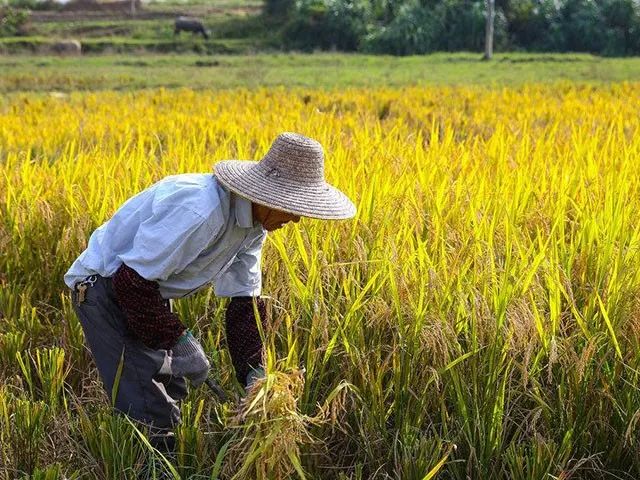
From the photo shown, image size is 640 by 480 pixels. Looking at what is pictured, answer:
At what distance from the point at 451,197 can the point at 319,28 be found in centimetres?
2917

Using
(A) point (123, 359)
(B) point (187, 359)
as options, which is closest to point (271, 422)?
(B) point (187, 359)

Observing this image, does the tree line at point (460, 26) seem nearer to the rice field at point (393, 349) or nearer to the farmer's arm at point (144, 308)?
the rice field at point (393, 349)

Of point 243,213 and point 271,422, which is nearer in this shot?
point 271,422

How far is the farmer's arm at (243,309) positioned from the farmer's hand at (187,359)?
0.09m

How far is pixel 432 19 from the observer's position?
29.6 meters

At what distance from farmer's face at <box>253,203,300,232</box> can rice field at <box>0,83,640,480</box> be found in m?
0.25

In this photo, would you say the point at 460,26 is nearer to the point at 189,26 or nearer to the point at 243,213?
the point at 189,26

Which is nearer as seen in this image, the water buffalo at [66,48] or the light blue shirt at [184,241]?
the light blue shirt at [184,241]

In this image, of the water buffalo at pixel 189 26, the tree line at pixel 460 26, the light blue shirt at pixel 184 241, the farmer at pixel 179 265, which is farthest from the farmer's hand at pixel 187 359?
the water buffalo at pixel 189 26

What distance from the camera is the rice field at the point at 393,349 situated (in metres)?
1.77

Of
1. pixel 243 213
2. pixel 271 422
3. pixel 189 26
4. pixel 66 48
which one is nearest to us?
pixel 271 422

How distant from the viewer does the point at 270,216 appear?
5.91ft

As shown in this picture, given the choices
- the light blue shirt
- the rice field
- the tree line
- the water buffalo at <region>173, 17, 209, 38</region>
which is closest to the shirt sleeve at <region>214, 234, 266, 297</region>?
the light blue shirt

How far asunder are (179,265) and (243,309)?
0.23 meters
